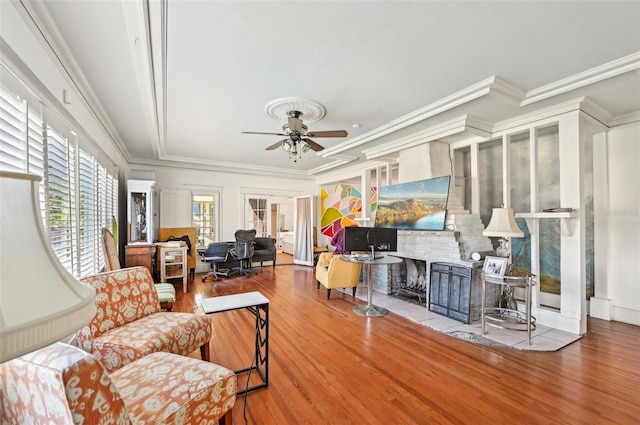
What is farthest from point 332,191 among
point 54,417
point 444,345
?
point 54,417

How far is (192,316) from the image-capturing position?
2346mm

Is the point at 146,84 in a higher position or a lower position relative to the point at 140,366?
higher

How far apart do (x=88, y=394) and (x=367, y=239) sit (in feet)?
11.3

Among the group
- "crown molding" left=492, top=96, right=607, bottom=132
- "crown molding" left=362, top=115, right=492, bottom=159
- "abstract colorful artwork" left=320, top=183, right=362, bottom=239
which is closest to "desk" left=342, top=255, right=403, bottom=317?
"crown molding" left=362, top=115, right=492, bottom=159

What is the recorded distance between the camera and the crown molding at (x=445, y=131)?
367 cm

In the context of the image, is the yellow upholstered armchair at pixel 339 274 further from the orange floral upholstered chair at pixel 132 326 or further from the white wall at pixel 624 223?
the white wall at pixel 624 223

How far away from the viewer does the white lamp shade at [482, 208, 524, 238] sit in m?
3.26

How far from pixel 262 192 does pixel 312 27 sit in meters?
6.02

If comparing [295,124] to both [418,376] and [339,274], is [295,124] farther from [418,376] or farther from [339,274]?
[418,376]

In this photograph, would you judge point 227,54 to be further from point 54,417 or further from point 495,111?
point 495,111

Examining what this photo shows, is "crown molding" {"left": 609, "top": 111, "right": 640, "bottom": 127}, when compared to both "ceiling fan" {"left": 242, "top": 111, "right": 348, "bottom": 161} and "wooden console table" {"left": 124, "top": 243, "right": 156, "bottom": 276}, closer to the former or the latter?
"ceiling fan" {"left": 242, "top": 111, "right": 348, "bottom": 161}

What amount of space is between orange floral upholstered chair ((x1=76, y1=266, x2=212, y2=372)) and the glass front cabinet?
10.3 feet

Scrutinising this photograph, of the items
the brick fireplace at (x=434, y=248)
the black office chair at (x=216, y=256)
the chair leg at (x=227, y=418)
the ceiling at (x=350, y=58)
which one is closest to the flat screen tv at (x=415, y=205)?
the brick fireplace at (x=434, y=248)

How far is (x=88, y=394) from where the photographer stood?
35.1 inches
